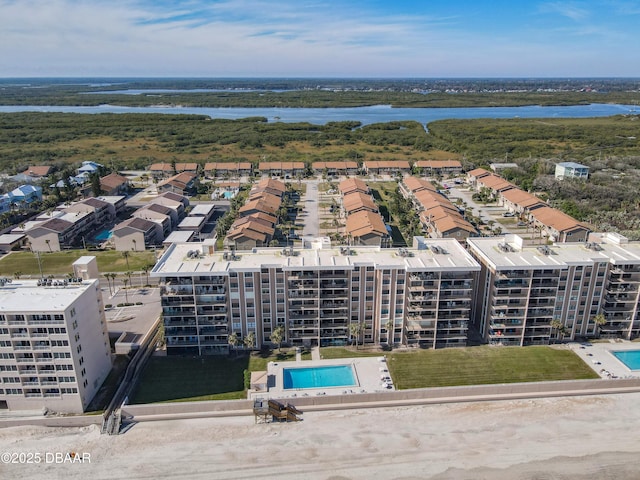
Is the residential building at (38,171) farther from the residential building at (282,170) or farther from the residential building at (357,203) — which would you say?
the residential building at (357,203)

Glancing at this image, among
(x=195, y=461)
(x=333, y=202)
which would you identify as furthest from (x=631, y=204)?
(x=195, y=461)

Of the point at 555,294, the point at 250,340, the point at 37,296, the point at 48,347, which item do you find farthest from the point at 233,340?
the point at 555,294

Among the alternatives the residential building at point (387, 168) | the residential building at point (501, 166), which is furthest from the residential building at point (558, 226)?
the residential building at point (387, 168)

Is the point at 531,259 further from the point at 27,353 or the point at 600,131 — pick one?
the point at 600,131

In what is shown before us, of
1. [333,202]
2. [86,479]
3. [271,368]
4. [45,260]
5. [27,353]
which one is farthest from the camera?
[333,202]

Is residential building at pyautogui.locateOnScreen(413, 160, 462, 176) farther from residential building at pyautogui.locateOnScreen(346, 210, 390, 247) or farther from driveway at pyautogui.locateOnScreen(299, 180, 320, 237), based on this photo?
residential building at pyautogui.locateOnScreen(346, 210, 390, 247)

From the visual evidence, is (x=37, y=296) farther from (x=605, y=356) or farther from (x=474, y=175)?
(x=474, y=175)
